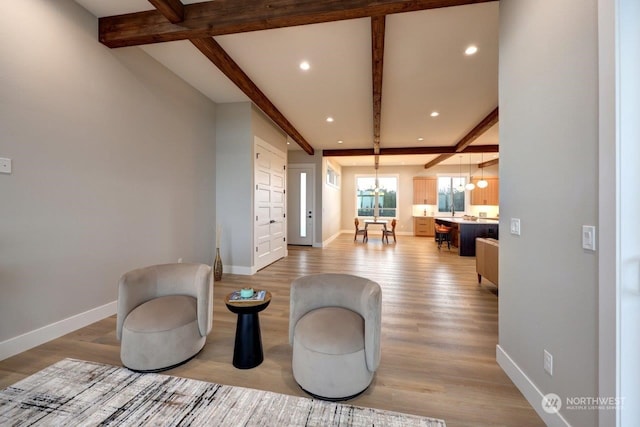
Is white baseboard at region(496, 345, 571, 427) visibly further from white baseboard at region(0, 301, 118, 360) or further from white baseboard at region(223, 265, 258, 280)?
white baseboard at region(0, 301, 118, 360)

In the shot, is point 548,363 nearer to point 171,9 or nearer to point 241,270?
point 171,9

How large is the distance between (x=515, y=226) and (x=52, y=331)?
12.8 ft

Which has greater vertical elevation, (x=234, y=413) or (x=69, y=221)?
(x=69, y=221)

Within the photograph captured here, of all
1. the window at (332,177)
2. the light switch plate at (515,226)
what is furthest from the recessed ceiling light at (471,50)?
the window at (332,177)

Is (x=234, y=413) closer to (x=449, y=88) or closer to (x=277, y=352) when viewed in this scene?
(x=277, y=352)

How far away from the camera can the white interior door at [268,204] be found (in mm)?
4840

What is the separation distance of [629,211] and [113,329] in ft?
12.3

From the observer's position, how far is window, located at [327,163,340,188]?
9.00m

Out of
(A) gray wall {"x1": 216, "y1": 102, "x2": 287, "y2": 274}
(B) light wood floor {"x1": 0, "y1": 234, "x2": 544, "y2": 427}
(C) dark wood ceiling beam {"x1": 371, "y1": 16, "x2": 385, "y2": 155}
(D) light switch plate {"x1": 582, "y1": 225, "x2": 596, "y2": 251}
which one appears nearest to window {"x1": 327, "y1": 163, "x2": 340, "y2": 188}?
(A) gray wall {"x1": 216, "y1": 102, "x2": 287, "y2": 274}

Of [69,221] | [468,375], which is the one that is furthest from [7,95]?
[468,375]

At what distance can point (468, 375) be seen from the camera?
191 centimetres

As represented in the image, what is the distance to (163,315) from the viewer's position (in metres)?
1.95

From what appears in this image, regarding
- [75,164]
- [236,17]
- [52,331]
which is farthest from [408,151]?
[52,331]

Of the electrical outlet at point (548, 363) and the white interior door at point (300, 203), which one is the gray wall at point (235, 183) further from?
the electrical outlet at point (548, 363)
